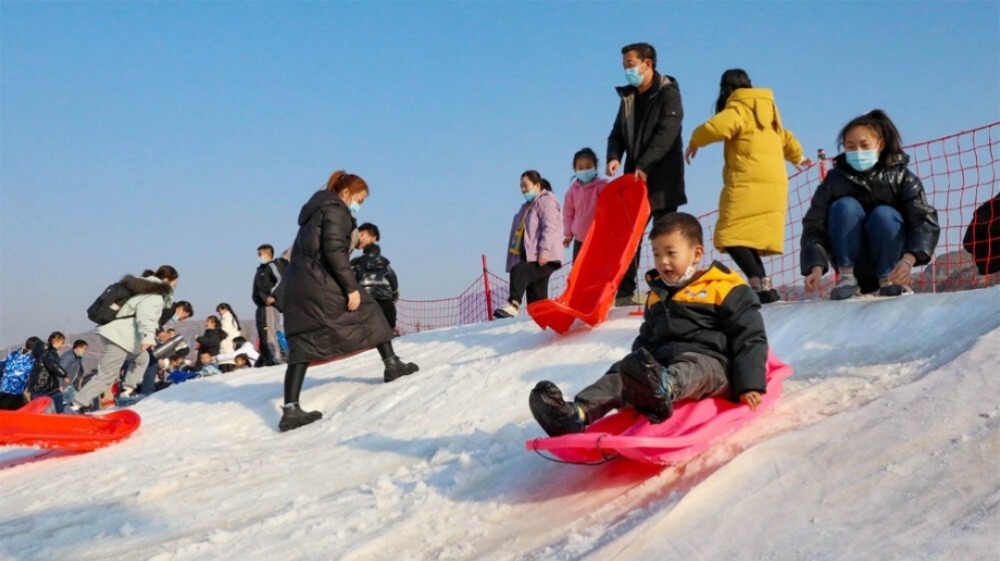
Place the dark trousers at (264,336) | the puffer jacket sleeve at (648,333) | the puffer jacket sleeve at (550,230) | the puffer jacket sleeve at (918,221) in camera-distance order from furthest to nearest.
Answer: the dark trousers at (264,336) < the puffer jacket sleeve at (550,230) < the puffer jacket sleeve at (918,221) < the puffer jacket sleeve at (648,333)

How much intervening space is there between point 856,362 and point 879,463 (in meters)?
1.56

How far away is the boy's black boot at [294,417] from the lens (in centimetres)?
591

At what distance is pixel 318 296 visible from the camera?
598cm

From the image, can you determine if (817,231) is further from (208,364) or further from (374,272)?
(208,364)

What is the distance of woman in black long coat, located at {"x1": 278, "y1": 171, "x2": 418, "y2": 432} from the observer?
234 inches

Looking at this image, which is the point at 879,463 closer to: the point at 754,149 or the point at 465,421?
the point at 465,421

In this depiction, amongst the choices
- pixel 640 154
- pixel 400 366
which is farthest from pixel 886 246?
pixel 400 366

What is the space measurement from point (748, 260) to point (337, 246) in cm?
276

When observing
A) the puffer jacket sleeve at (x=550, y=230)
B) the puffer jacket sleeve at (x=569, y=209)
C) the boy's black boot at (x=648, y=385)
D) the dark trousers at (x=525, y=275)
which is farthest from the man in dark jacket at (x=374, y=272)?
the boy's black boot at (x=648, y=385)

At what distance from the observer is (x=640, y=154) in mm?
6449

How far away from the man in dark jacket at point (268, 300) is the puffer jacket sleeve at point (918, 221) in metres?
7.64

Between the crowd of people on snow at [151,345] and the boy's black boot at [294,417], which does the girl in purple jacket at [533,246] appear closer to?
the crowd of people on snow at [151,345]

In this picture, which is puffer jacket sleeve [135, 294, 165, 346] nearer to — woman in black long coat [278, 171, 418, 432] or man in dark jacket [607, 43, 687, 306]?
woman in black long coat [278, 171, 418, 432]

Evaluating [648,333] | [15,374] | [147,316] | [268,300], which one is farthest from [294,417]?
[15,374]
